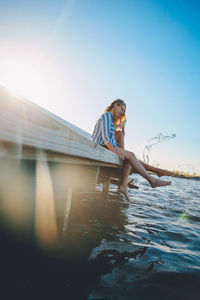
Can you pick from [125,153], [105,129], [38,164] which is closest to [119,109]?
[105,129]

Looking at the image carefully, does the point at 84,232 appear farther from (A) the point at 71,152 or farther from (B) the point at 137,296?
(A) the point at 71,152

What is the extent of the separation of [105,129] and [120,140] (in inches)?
41.4

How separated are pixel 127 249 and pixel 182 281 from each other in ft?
1.80

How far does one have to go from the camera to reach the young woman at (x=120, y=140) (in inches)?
102

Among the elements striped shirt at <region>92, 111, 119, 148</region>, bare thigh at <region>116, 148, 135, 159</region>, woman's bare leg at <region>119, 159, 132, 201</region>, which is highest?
striped shirt at <region>92, 111, 119, 148</region>

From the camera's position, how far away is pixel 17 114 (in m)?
0.50

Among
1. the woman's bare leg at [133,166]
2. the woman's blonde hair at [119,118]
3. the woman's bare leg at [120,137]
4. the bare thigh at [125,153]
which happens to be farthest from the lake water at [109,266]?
the woman's blonde hair at [119,118]

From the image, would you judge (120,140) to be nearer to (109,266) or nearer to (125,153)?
(125,153)

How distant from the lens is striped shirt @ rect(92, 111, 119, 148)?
2.63 meters

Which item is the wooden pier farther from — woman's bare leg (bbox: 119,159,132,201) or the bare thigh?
woman's bare leg (bbox: 119,159,132,201)

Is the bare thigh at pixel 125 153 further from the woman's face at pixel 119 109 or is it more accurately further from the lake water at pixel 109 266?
the woman's face at pixel 119 109

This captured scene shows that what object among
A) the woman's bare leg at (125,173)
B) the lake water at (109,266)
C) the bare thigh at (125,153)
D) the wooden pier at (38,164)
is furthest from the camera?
the woman's bare leg at (125,173)

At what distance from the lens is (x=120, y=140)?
12.0ft

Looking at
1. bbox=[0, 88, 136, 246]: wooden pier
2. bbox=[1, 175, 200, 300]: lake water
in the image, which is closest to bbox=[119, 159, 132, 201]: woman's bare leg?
bbox=[0, 88, 136, 246]: wooden pier
